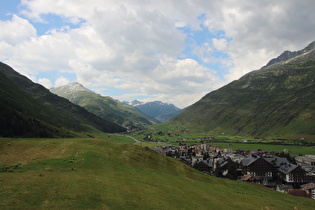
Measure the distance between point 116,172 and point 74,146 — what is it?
17116mm

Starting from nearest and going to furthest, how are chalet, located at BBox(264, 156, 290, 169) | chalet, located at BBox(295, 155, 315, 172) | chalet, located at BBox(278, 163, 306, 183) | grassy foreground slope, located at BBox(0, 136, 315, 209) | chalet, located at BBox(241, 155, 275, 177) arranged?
grassy foreground slope, located at BBox(0, 136, 315, 209)
chalet, located at BBox(278, 163, 306, 183)
chalet, located at BBox(241, 155, 275, 177)
chalet, located at BBox(264, 156, 290, 169)
chalet, located at BBox(295, 155, 315, 172)

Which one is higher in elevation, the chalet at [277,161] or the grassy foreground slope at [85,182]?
the chalet at [277,161]

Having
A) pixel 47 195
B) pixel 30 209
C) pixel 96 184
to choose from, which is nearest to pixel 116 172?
pixel 96 184

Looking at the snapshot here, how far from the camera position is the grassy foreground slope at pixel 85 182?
77.8ft

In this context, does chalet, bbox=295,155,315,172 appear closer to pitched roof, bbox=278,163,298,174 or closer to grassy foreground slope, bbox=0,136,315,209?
pitched roof, bbox=278,163,298,174

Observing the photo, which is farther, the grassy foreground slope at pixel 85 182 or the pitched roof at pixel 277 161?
the pitched roof at pixel 277 161

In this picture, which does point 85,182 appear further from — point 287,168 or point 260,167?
point 287,168

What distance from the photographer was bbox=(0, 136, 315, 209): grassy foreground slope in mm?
23719

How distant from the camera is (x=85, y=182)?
29.8 meters

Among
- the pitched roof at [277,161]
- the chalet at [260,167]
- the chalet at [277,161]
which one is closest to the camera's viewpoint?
the chalet at [260,167]

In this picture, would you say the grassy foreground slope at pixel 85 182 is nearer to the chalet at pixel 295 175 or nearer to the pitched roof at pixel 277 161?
the chalet at pixel 295 175

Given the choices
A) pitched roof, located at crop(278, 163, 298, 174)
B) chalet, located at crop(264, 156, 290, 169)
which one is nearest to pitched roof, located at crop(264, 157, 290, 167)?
chalet, located at crop(264, 156, 290, 169)

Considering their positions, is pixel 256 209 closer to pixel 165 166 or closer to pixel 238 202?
pixel 238 202

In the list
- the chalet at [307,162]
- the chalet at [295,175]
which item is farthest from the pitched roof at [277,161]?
the chalet at [307,162]
